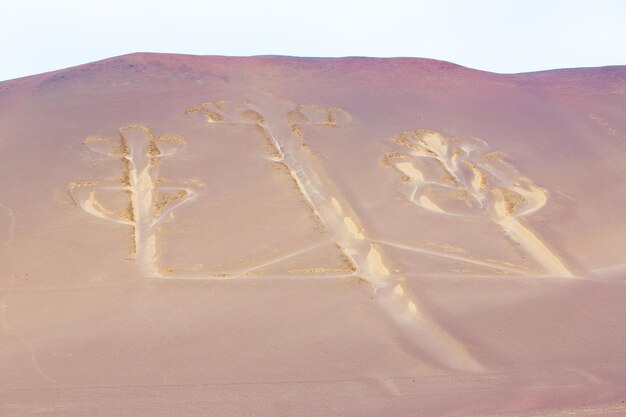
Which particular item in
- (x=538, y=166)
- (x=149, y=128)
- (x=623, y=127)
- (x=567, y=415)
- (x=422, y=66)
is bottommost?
(x=567, y=415)

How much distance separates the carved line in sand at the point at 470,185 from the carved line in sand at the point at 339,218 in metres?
1.02

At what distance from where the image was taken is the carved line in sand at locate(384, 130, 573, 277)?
496 inches

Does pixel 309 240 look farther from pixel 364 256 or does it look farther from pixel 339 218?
pixel 339 218

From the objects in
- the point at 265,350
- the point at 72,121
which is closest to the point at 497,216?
the point at 265,350

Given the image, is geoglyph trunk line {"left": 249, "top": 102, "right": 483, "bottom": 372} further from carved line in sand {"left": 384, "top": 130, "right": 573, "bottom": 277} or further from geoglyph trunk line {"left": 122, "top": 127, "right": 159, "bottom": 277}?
geoglyph trunk line {"left": 122, "top": 127, "right": 159, "bottom": 277}

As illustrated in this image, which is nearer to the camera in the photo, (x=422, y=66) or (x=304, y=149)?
(x=304, y=149)

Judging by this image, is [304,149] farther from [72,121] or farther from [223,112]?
[72,121]

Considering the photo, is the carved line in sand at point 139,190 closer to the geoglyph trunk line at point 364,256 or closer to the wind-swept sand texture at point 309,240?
the wind-swept sand texture at point 309,240

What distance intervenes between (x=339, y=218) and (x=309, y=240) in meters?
0.99

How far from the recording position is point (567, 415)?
632cm

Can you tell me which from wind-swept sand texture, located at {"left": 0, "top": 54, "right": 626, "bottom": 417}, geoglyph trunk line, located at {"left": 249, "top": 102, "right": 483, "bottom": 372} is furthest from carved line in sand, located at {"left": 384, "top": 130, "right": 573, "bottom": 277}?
geoglyph trunk line, located at {"left": 249, "top": 102, "right": 483, "bottom": 372}

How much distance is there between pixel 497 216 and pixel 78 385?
7731 mm

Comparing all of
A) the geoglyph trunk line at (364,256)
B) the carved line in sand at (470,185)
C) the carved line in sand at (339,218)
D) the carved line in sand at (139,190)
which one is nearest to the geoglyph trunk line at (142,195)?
the carved line in sand at (139,190)

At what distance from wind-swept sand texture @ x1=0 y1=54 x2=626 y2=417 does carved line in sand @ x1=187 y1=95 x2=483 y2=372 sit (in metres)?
0.04
